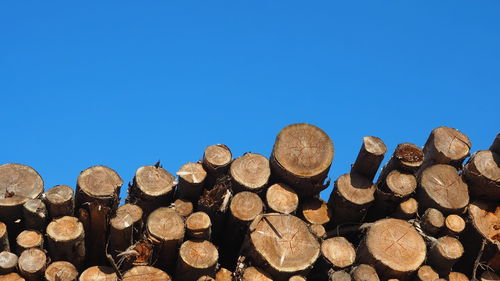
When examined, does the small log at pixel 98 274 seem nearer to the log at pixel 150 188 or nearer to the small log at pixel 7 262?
the small log at pixel 7 262

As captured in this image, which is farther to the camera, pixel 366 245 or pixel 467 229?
pixel 467 229

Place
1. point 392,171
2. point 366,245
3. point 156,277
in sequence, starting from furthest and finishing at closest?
point 392,171, point 366,245, point 156,277

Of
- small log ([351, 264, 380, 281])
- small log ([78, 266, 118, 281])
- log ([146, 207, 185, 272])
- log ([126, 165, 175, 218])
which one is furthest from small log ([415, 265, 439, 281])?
small log ([78, 266, 118, 281])

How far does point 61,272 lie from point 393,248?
12.0 ft

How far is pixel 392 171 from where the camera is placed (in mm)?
7770

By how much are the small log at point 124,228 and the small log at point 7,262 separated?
39.4 inches

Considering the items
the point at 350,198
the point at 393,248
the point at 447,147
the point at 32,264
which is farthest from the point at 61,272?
the point at 447,147

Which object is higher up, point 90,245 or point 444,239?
point 444,239

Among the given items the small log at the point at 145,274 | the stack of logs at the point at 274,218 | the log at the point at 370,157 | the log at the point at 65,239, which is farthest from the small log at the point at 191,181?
the log at the point at 370,157

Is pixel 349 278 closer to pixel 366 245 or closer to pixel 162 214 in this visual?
pixel 366 245

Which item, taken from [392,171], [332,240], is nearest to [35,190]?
[332,240]

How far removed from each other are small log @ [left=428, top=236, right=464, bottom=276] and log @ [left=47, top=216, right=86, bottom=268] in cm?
397

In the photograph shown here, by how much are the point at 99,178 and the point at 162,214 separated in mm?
835

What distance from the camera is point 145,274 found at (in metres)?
6.63
